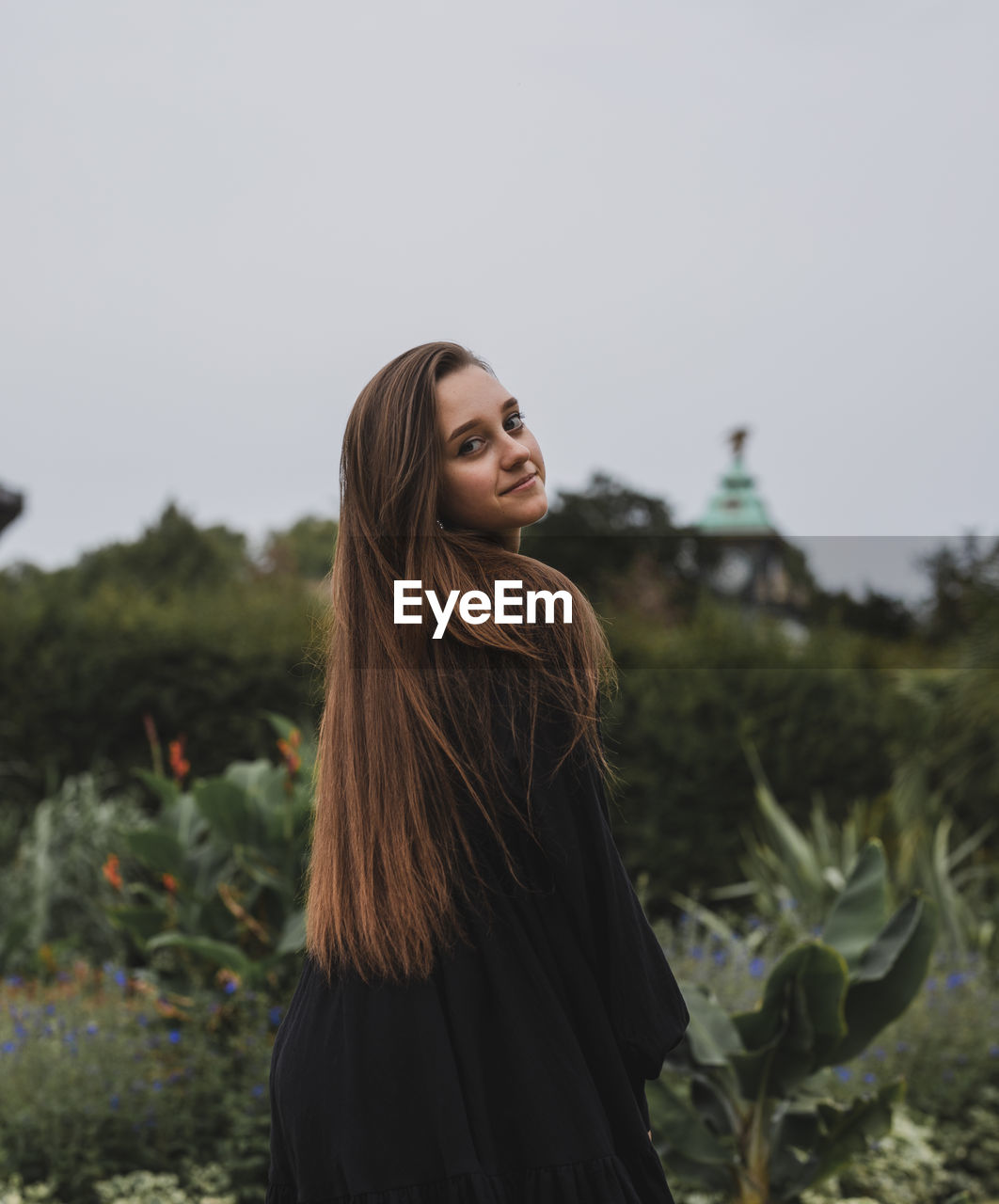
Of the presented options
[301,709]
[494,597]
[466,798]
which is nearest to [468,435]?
[494,597]

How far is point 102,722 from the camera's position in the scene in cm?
745

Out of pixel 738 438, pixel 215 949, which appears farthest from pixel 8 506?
pixel 738 438

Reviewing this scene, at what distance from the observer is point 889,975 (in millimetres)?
3107

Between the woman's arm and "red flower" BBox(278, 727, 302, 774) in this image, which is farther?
"red flower" BBox(278, 727, 302, 774)

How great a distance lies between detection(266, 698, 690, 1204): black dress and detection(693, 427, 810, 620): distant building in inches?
300

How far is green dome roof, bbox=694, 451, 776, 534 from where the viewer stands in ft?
35.6

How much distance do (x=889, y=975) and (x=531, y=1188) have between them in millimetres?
1816

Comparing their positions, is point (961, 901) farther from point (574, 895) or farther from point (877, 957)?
point (574, 895)

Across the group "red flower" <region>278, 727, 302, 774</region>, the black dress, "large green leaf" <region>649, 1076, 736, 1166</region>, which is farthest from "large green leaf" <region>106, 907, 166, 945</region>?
the black dress

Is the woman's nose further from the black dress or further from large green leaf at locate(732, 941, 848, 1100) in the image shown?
large green leaf at locate(732, 941, 848, 1100)

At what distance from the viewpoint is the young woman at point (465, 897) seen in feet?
5.23

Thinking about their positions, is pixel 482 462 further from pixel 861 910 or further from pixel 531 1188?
pixel 861 910

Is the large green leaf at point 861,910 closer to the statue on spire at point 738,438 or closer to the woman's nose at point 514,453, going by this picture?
the woman's nose at point 514,453

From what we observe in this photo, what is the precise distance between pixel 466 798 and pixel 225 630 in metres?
6.23
